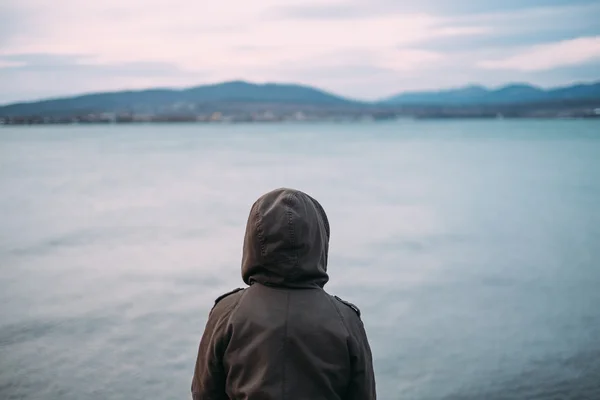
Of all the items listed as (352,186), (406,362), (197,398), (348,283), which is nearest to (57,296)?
(348,283)

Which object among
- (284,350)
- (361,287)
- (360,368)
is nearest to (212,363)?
(284,350)

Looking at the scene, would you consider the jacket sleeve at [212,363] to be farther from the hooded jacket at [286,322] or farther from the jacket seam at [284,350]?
the jacket seam at [284,350]

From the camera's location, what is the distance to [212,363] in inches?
89.6

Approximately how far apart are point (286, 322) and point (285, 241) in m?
0.27

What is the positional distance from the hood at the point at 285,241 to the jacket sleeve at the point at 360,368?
0.23 metres

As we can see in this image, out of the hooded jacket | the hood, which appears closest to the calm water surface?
the hooded jacket

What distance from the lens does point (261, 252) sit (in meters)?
2.19

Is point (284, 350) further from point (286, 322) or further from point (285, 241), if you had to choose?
point (285, 241)

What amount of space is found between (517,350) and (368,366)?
17.4 feet

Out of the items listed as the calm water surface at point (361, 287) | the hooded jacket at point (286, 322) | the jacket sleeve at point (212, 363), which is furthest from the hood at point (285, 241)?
the calm water surface at point (361, 287)

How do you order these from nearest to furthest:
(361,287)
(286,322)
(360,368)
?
(286,322) < (360,368) < (361,287)

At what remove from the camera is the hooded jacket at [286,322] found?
2.15m

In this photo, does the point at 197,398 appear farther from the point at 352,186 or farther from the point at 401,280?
the point at 352,186

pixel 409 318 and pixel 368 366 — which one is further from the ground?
pixel 368 366
